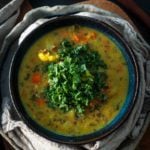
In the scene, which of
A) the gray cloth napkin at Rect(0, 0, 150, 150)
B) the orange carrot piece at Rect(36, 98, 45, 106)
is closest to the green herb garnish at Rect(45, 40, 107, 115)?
the orange carrot piece at Rect(36, 98, 45, 106)

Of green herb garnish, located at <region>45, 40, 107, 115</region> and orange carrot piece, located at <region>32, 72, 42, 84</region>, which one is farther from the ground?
orange carrot piece, located at <region>32, 72, 42, 84</region>

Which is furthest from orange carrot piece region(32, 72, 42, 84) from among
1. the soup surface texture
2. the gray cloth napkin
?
the gray cloth napkin

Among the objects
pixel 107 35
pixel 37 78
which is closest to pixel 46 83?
pixel 37 78

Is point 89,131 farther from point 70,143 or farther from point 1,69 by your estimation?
point 1,69

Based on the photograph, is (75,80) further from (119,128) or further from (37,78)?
(119,128)

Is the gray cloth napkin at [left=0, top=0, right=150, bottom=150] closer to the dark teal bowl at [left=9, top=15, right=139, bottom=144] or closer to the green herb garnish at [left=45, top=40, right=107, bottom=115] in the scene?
the dark teal bowl at [left=9, top=15, right=139, bottom=144]

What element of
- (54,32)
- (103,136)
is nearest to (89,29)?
(54,32)

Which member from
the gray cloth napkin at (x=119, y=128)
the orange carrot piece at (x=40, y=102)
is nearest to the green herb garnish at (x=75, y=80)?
the orange carrot piece at (x=40, y=102)
